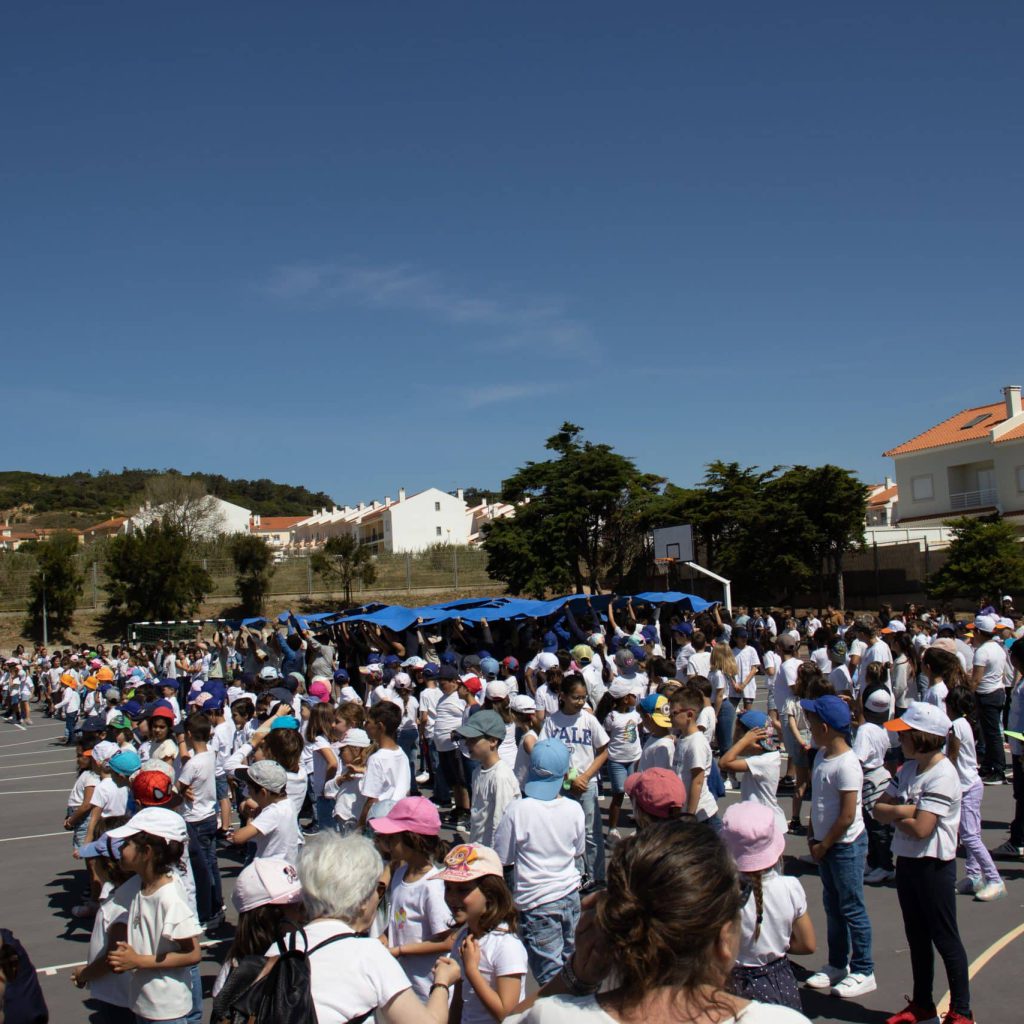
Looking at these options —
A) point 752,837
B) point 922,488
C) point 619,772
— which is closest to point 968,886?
point 619,772

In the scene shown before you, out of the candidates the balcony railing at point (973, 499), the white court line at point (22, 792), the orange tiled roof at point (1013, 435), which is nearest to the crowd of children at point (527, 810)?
the white court line at point (22, 792)

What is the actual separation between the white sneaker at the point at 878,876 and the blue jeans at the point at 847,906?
7.40 ft

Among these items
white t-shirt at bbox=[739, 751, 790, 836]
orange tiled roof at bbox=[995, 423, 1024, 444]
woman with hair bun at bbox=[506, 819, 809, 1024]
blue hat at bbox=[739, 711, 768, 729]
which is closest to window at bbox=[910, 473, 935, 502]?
orange tiled roof at bbox=[995, 423, 1024, 444]

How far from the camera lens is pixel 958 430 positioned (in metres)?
51.3

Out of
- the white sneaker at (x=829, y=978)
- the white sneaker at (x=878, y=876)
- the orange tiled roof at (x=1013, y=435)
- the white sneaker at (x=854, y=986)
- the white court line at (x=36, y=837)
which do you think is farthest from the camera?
the orange tiled roof at (x=1013, y=435)

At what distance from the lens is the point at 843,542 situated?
40.2 metres

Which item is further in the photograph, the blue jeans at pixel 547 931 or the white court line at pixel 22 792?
the white court line at pixel 22 792

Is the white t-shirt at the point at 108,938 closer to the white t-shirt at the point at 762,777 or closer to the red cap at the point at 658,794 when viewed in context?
the red cap at the point at 658,794

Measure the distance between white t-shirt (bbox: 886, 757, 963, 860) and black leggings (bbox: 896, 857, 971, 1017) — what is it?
2.1 inches

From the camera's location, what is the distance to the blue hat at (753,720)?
23.1 ft

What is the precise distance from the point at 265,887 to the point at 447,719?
736cm

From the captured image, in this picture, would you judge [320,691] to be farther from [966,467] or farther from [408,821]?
[966,467]

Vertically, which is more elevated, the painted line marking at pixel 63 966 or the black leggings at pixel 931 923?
the black leggings at pixel 931 923

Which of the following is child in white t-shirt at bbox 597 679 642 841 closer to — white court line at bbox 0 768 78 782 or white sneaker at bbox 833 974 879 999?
white sneaker at bbox 833 974 879 999
